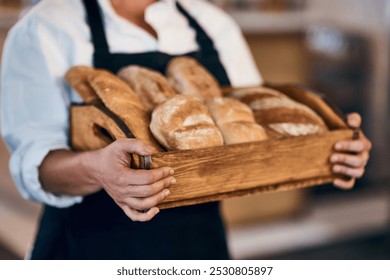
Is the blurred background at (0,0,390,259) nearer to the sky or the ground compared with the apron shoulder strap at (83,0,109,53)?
nearer to the ground

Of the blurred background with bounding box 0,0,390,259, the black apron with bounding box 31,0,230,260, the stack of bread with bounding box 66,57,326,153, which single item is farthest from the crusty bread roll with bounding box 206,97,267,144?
the blurred background with bounding box 0,0,390,259

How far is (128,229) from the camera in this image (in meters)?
1.20

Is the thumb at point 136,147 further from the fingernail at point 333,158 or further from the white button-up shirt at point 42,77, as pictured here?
the fingernail at point 333,158

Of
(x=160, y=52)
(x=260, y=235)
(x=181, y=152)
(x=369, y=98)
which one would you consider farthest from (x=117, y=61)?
(x=369, y=98)

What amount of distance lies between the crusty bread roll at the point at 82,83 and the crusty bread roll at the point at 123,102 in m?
0.02

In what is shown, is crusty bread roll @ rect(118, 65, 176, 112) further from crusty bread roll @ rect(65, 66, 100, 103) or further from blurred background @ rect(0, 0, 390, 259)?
blurred background @ rect(0, 0, 390, 259)

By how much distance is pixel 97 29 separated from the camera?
1149 mm

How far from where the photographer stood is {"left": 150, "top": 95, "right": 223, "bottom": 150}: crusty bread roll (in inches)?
36.7

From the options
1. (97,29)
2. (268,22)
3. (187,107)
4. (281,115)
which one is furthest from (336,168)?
(268,22)

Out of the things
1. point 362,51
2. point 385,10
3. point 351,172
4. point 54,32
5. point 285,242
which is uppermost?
point 54,32

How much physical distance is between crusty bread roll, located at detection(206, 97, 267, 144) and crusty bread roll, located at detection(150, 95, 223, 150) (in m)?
0.03
